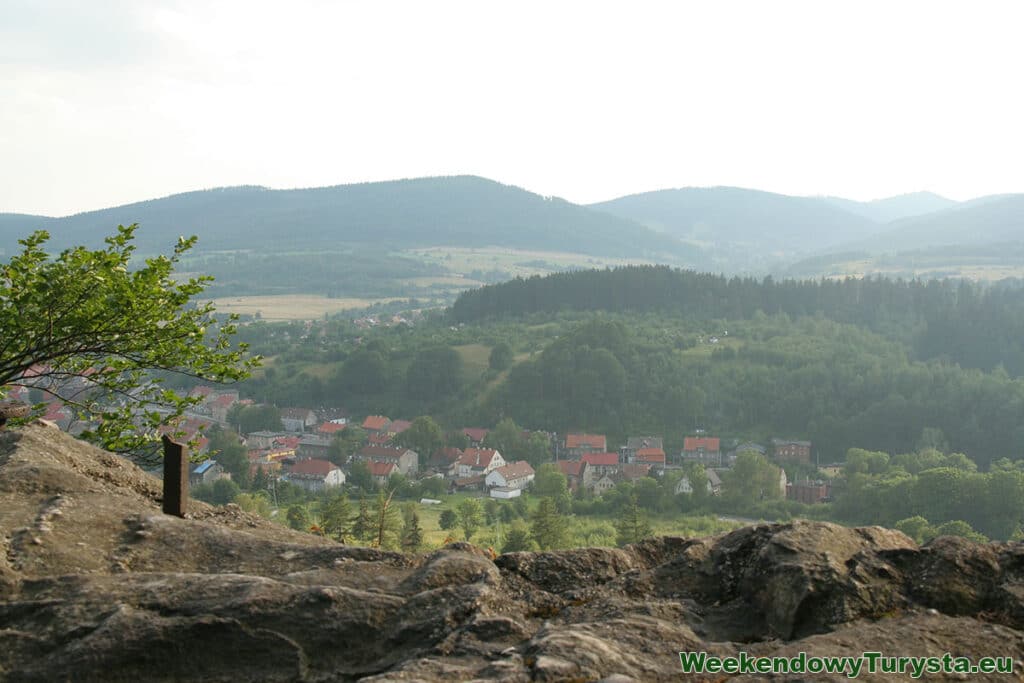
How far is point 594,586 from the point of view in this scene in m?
5.91

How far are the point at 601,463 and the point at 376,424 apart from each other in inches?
1036

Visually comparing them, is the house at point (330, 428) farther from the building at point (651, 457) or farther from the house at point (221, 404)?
the building at point (651, 457)

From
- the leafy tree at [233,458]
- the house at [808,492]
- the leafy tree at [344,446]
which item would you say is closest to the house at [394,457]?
the leafy tree at [344,446]

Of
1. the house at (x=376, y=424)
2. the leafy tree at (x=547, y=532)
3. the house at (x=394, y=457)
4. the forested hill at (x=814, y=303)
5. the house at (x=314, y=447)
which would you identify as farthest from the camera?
the forested hill at (x=814, y=303)

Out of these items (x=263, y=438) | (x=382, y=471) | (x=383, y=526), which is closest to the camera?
(x=383, y=526)

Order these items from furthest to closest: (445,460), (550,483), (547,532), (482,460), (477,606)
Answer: (445,460), (482,460), (550,483), (547,532), (477,606)

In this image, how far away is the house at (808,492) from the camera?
65619 millimetres

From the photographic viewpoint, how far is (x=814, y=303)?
119625mm

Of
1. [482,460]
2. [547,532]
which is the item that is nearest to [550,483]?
[482,460]

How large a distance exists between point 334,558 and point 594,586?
200 centimetres

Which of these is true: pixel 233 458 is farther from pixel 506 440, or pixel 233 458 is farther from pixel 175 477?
pixel 175 477

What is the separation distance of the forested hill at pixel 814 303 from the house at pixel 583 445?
39043 mm

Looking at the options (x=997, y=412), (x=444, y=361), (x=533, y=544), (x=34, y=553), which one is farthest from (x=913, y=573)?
(x=444, y=361)

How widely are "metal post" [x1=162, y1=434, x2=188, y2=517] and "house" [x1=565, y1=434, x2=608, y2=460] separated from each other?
74456 millimetres
